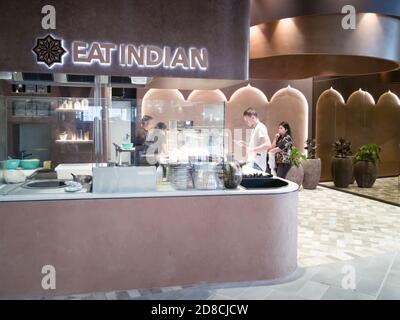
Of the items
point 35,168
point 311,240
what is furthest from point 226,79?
point 311,240

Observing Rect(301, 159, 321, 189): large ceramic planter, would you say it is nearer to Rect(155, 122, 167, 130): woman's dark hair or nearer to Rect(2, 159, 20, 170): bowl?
Rect(155, 122, 167, 130): woman's dark hair

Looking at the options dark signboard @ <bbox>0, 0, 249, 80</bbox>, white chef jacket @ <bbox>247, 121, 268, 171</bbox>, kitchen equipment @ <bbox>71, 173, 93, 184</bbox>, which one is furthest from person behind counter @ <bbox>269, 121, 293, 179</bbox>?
kitchen equipment @ <bbox>71, 173, 93, 184</bbox>

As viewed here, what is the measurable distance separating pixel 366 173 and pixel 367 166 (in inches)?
6.2

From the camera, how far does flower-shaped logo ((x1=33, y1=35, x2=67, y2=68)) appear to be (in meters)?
3.10

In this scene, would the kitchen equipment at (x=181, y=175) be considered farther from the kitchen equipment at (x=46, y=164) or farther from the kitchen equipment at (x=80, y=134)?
the kitchen equipment at (x=46, y=164)

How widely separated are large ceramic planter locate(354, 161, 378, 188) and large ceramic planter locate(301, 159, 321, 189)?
40.6 inches

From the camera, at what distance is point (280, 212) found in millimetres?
3465

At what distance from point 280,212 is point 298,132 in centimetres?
594

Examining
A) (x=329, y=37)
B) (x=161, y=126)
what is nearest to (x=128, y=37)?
(x=161, y=126)

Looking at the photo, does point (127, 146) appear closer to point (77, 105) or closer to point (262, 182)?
point (77, 105)

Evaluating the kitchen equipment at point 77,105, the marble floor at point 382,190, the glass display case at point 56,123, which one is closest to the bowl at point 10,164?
the glass display case at point 56,123

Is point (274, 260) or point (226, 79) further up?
point (226, 79)
